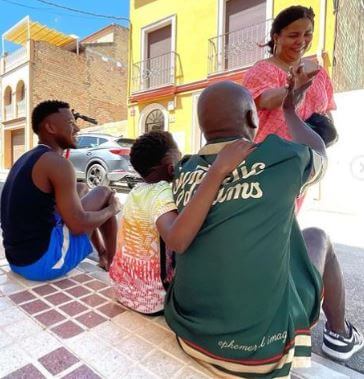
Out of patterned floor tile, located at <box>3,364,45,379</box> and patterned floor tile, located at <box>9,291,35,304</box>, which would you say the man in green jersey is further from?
patterned floor tile, located at <box>9,291,35,304</box>

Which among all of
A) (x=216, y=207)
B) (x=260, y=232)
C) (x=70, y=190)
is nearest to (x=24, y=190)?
(x=70, y=190)

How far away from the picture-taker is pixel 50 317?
160cm

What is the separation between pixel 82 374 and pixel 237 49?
9.38 meters

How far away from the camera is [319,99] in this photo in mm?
1744

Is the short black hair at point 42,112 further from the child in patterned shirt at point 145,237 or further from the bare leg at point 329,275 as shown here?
the bare leg at point 329,275

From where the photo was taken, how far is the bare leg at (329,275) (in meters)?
1.38

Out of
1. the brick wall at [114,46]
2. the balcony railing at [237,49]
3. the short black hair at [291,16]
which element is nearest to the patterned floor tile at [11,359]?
the short black hair at [291,16]

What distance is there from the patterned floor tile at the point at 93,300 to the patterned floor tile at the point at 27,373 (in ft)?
1.76

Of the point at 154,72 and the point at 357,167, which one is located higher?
the point at 154,72

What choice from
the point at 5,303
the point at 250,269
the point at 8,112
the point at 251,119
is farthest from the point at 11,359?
the point at 8,112

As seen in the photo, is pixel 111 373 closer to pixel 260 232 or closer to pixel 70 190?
pixel 260 232

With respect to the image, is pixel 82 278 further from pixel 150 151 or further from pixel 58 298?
pixel 150 151

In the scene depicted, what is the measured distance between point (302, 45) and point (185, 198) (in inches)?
47.5

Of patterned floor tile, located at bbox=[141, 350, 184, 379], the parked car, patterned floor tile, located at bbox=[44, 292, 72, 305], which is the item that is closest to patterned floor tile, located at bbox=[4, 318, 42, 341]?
patterned floor tile, located at bbox=[44, 292, 72, 305]
